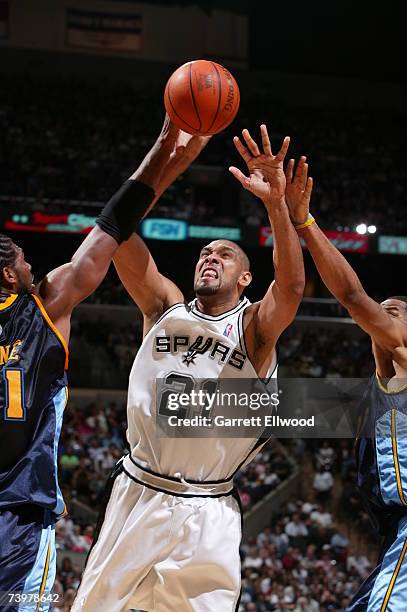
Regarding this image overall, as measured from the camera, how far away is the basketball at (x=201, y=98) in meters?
3.51

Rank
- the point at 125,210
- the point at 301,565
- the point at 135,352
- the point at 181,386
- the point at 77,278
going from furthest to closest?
the point at 135,352 → the point at 301,565 → the point at 181,386 → the point at 125,210 → the point at 77,278

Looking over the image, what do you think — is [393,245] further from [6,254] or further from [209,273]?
[6,254]

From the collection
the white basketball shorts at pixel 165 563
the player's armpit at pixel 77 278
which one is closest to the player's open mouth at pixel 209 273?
the player's armpit at pixel 77 278

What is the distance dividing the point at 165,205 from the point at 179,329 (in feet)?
53.9

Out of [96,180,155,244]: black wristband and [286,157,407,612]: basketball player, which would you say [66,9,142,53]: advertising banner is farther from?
[96,180,155,244]: black wristband

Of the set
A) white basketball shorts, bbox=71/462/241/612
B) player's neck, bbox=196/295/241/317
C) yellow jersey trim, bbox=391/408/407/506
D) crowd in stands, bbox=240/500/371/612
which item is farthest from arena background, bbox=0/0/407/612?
white basketball shorts, bbox=71/462/241/612

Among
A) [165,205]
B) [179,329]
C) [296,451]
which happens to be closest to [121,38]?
[165,205]

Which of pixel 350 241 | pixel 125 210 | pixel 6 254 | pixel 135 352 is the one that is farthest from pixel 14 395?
pixel 350 241

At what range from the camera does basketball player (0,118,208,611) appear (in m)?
2.89

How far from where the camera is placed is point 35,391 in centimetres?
296

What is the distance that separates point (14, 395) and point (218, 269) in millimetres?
1429

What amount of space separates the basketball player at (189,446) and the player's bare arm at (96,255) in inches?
24.0

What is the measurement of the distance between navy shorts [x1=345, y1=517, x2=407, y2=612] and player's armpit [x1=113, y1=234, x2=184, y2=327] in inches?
62.8

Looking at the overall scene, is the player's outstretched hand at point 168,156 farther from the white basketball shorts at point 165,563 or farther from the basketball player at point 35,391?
the white basketball shorts at point 165,563
